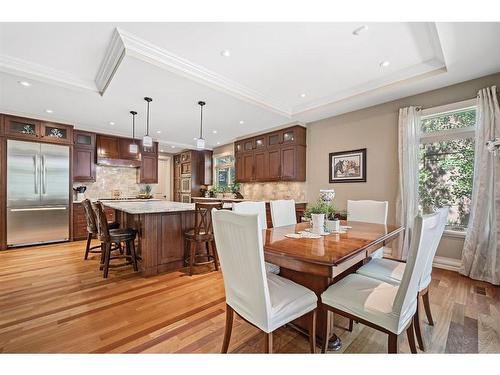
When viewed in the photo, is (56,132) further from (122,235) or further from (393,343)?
(393,343)

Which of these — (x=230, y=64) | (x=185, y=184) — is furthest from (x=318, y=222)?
(x=185, y=184)

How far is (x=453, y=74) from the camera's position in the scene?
9.23 feet

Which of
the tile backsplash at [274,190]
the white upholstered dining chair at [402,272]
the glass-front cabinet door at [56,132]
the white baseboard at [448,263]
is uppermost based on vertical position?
the glass-front cabinet door at [56,132]

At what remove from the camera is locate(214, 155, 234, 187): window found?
7003mm

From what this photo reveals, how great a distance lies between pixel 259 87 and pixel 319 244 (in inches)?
108

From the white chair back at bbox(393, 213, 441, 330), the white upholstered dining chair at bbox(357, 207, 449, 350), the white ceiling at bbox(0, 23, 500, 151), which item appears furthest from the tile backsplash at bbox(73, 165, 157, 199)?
the white chair back at bbox(393, 213, 441, 330)

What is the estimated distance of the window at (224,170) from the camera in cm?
700

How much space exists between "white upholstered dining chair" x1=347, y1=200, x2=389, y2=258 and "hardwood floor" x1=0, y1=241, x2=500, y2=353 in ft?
3.01

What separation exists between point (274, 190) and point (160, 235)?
129 inches

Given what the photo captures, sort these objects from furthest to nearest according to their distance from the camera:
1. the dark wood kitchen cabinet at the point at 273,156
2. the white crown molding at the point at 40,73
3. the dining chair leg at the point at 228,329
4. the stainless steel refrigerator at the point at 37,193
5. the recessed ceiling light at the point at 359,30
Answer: the dark wood kitchen cabinet at the point at 273,156, the stainless steel refrigerator at the point at 37,193, the white crown molding at the point at 40,73, the recessed ceiling light at the point at 359,30, the dining chair leg at the point at 228,329

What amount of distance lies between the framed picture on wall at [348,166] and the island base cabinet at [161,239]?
9.48ft

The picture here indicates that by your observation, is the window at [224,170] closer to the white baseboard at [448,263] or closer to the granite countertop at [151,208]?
the granite countertop at [151,208]

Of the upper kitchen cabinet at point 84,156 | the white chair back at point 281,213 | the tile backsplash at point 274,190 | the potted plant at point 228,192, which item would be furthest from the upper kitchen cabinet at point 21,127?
the white chair back at point 281,213

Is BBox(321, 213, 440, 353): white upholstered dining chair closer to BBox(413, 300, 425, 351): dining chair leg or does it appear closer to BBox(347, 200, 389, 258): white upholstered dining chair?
BBox(413, 300, 425, 351): dining chair leg
